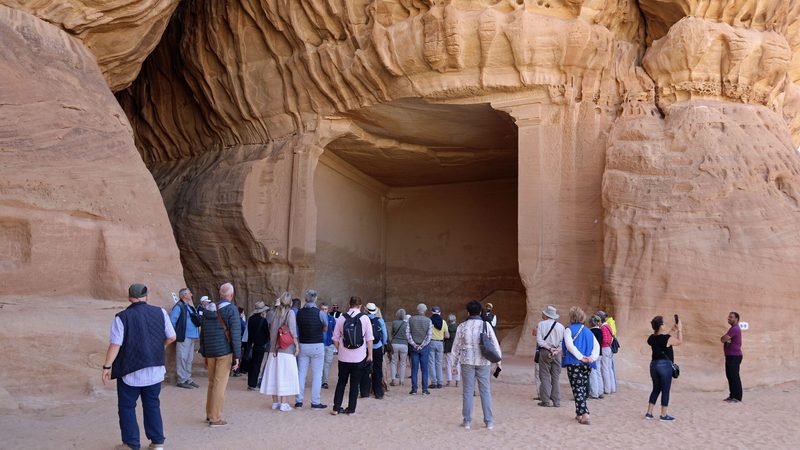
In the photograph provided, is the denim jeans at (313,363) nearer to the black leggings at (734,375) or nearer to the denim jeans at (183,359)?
the denim jeans at (183,359)

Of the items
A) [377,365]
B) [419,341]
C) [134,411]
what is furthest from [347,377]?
[134,411]

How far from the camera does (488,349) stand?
21.6 feet

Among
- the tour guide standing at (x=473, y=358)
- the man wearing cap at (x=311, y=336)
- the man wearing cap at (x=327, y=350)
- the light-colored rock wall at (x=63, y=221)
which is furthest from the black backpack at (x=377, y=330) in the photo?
the light-colored rock wall at (x=63, y=221)

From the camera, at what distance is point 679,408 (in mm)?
8320

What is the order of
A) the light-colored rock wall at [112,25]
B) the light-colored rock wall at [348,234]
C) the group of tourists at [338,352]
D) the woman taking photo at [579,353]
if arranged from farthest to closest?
the light-colored rock wall at [348,234] → the light-colored rock wall at [112,25] → the woman taking photo at [579,353] → the group of tourists at [338,352]

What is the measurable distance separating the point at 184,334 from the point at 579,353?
4908 mm

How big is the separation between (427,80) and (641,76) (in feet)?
12.3

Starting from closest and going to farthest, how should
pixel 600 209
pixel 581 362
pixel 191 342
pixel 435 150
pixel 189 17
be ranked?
1. pixel 581 362
2. pixel 191 342
3. pixel 600 209
4. pixel 189 17
5. pixel 435 150

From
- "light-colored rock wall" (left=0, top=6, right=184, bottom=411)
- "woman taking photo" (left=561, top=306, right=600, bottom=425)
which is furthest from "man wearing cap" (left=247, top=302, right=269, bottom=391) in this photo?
"woman taking photo" (left=561, top=306, right=600, bottom=425)

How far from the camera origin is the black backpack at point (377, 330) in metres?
8.38

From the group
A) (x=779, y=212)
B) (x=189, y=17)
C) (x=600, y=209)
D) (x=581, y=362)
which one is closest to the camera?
(x=581, y=362)

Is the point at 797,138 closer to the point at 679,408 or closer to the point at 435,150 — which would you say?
the point at 435,150

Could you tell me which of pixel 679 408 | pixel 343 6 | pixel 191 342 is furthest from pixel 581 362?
pixel 343 6

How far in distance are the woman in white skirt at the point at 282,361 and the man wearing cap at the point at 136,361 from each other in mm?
1916
